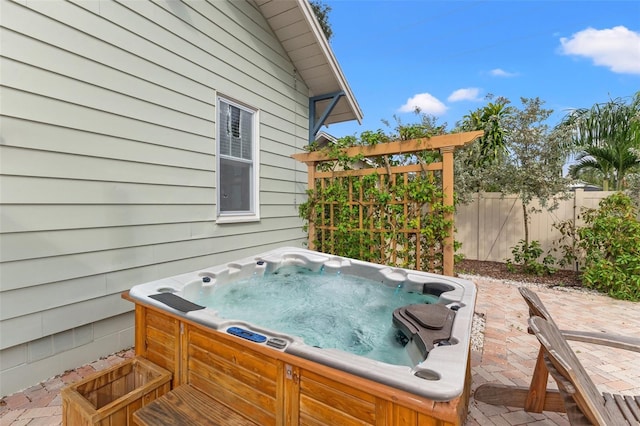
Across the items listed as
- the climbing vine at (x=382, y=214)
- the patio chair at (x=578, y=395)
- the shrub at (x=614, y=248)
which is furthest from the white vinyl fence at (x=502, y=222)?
the patio chair at (x=578, y=395)

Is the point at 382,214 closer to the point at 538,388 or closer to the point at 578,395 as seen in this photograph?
the point at 538,388

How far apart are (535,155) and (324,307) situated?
4.79 m

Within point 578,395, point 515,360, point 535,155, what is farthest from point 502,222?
point 578,395

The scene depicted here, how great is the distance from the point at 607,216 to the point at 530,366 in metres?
3.49

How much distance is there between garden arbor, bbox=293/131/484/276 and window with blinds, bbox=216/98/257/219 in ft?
2.53

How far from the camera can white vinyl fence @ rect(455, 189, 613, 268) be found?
17.4 ft

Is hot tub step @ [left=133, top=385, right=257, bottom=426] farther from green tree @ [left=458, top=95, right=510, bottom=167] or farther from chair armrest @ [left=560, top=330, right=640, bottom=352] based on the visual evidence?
green tree @ [left=458, top=95, right=510, bottom=167]

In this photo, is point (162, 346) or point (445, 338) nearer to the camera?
point (445, 338)

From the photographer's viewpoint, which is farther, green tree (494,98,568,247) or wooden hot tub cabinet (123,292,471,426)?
green tree (494,98,568,247)

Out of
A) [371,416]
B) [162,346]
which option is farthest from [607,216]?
[162,346]

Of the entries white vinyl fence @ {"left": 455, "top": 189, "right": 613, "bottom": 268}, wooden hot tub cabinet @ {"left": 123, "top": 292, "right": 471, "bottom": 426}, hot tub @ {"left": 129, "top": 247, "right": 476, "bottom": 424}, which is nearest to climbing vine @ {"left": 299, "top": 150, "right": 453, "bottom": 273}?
hot tub @ {"left": 129, "top": 247, "right": 476, "bottom": 424}

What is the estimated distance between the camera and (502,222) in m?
6.04

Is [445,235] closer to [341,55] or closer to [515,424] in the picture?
[515,424]

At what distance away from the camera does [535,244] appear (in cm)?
545
